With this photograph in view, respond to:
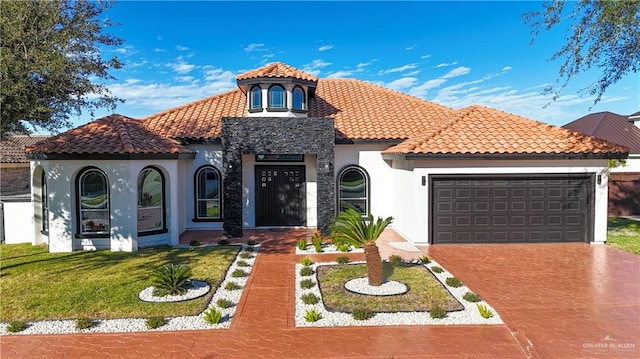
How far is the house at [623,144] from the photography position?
19.5 meters

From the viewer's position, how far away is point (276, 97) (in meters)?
15.8

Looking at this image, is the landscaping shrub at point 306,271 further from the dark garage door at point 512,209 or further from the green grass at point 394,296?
the dark garage door at point 512,209

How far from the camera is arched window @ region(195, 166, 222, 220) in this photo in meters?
15.9

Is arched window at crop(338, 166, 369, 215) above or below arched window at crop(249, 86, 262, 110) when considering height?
below

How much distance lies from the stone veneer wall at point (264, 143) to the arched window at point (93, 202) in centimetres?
401

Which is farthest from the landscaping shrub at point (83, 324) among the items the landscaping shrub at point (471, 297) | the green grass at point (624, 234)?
the green grass at point (624, 234)

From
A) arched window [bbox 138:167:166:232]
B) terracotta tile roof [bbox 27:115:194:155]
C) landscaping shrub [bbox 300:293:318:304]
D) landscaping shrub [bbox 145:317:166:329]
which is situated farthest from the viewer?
arched window [bbox 138:167:166:232]

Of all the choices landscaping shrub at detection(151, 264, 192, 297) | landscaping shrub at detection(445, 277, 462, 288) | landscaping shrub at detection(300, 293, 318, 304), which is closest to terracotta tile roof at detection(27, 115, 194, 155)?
landscaping shrub at detection(151, 264, 192, 297)

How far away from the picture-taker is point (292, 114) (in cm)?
1577

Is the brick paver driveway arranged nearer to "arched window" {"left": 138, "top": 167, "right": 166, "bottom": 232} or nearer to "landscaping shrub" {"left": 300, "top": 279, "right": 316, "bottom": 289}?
"landscaping shrub" {"left": 300, "top": 279, "right": 316, "bottom": 289}

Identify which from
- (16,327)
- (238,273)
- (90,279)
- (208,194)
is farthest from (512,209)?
(16,327)

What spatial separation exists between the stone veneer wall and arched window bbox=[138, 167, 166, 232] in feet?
7.49

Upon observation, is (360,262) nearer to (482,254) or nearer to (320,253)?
(320,253)

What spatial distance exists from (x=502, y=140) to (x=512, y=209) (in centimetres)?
244
